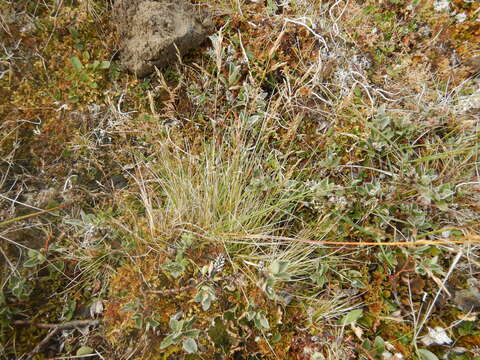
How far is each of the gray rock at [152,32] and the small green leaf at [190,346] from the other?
1.79 meters

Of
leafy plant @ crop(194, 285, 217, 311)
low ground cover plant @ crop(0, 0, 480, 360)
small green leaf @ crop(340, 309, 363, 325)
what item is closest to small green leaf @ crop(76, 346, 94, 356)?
low ground cover plant @ crop(0, 0, 480, 360)

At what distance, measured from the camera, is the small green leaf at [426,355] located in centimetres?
187

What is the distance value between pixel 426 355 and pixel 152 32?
260 cm

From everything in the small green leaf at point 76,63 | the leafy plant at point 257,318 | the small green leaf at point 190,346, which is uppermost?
the small green leaf at point 76,63

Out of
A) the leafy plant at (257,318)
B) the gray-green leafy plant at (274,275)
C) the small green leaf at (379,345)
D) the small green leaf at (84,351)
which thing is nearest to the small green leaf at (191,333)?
the leafy plant at (257,318)

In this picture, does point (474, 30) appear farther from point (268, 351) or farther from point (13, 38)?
point (13, 38)

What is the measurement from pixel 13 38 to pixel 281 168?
6.79 feet

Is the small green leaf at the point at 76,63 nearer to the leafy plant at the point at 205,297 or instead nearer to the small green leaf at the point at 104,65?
the small green leaf at the point at 104,65

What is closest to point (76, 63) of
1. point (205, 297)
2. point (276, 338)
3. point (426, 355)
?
point (205, 297)

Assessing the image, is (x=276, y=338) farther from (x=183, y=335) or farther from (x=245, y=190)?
(x=245, y=190)

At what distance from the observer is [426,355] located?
1894 millimetres

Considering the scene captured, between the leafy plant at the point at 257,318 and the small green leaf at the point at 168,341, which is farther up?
the leafy plant at the point at 257,318

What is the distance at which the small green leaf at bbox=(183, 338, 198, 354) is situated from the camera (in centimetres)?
178

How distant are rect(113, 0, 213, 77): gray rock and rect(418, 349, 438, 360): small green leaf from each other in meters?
2.40
